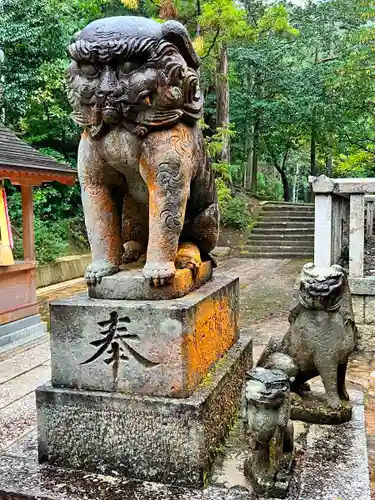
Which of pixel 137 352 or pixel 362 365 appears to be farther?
pixel 362 365

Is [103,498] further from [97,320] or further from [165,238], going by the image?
[165,238]

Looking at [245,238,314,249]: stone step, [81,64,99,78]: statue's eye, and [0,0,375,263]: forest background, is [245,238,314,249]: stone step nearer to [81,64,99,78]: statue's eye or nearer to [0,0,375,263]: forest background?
[0,0,375,263]: forest background

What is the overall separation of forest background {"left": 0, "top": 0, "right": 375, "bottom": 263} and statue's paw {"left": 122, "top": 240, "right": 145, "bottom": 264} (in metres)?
8.32

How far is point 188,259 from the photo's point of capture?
2.81 meters

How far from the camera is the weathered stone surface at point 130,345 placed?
7.84ft

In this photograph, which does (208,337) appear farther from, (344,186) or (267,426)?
(344,186)

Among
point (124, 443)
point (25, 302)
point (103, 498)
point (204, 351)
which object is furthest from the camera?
point (25, 302)

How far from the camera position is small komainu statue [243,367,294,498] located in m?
2.20

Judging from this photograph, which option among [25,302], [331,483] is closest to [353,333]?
[331,483]

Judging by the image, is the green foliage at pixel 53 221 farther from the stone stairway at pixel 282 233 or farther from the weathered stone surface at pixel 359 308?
the weathered stone surface at pixel 359 308

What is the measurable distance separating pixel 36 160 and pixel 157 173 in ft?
17.2

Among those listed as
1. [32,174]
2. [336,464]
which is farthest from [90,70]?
[32,174]

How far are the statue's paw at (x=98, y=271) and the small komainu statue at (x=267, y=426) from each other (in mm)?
946

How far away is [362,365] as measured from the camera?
17.7 feet
